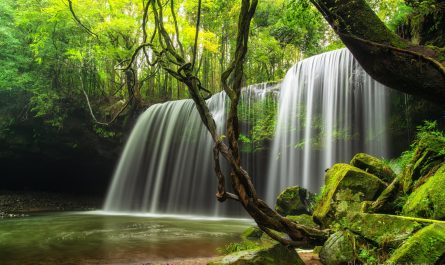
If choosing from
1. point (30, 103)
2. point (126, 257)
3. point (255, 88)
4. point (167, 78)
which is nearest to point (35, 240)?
point (126, 257)

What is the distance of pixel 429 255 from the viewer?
9.80ft

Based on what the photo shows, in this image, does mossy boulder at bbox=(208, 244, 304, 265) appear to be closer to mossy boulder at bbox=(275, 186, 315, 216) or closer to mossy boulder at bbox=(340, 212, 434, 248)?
mossy boulder at bbox=(340, 212, 434, 248)

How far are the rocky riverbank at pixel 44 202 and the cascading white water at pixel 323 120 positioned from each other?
10.8 meters

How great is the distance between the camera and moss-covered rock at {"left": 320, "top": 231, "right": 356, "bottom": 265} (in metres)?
4.00

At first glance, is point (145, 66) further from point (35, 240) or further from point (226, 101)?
point (35, 240)

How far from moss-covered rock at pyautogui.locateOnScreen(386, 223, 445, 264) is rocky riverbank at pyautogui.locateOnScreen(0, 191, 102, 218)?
17.0 m

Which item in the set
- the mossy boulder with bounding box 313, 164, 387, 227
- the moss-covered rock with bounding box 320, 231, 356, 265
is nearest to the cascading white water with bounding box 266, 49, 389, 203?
the mossy boulder with bounding box 313, 164, 387, 227

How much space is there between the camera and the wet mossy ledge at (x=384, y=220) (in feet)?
10.3

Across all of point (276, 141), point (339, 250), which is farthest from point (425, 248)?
point (276, 141)

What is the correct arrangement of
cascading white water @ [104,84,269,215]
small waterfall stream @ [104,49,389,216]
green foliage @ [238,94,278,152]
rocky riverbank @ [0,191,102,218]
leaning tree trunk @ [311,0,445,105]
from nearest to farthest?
leaning tree trunk @ [311,0,445,105]
small waterfall stream @ [104,49,389,216]
green foliage @ [238,94,278,152]
cascading white water @ [104,84,269,215]
rocky riverbank @ [0,191,102,218]

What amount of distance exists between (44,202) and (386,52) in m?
18.8

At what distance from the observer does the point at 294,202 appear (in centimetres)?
895

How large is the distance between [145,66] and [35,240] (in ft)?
58.2

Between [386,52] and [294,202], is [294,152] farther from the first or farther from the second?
[386,52]
